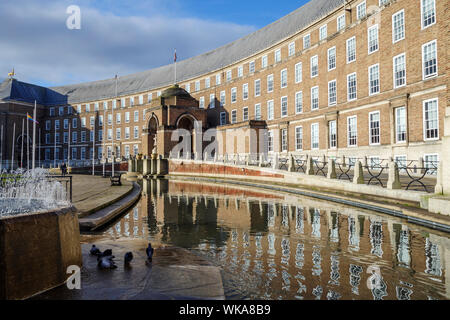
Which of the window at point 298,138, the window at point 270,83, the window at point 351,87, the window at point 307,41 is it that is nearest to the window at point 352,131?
the window at point 351,87

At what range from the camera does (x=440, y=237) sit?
799 centimetres

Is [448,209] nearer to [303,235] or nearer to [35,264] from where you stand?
[303,235]

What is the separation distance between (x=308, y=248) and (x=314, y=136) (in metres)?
25.3

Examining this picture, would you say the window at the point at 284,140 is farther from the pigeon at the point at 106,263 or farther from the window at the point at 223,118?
the pigeon at the point at 106,263

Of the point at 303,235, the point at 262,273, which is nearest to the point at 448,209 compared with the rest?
the point at 303,235

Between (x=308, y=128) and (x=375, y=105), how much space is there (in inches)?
325

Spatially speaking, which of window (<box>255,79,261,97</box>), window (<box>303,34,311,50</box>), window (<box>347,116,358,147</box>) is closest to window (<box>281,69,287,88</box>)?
window (<box>303,34,311,50</box>)

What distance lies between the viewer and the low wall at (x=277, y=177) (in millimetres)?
12323

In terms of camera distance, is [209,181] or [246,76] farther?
[246,76]

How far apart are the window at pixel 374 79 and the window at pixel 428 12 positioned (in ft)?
A: 14.7

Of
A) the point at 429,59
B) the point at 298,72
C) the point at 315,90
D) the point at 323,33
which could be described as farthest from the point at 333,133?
the point at 323,33

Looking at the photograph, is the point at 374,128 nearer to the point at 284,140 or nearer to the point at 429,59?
the point at 429,59

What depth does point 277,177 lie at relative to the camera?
876 inches

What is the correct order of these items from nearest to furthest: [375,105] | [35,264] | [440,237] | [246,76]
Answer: [35,264], [440,237], [375,105], [246,76]
